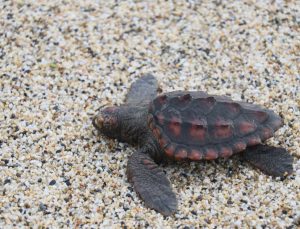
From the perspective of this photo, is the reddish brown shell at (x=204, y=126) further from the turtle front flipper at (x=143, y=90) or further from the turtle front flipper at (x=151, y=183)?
the turtle front flipper at (x=143, y=90)

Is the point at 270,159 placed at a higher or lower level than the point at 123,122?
lower

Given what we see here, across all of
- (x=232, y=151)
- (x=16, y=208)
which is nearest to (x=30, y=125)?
(x=16, y=208)

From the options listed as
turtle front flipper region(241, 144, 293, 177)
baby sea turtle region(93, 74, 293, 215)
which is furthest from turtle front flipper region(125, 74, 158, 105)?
turtle front flipper region(241, 144, 293, 177)

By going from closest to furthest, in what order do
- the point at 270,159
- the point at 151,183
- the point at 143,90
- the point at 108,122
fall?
the point at 151,183 → the point at 270,159 → the point at 108,122 → the point at 143,90

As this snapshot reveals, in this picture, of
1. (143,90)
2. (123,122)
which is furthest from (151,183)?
Answer: (143,90)

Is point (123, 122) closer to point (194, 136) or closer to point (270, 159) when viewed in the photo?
point (194, 136)

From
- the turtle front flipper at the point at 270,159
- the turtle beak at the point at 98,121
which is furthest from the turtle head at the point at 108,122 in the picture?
the turtle front flipper at the point at 270,159
